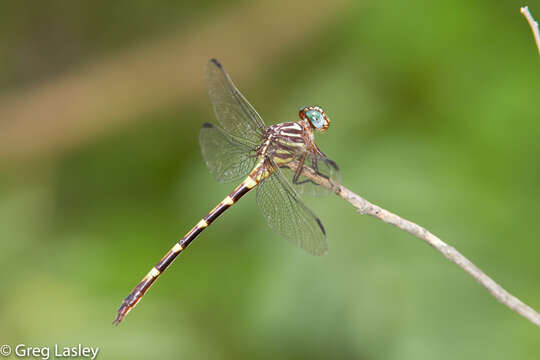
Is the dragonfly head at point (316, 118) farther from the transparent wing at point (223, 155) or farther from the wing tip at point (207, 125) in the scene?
the wing tip at point (207, 125)

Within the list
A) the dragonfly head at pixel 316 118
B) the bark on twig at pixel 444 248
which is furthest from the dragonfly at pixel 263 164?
the bark on twig at pixel 444 248

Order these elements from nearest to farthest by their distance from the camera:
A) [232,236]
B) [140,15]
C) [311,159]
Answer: [311,159] → [232,236] → [140,15]

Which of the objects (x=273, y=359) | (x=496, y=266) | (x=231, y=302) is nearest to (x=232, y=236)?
(x=231, y=302)

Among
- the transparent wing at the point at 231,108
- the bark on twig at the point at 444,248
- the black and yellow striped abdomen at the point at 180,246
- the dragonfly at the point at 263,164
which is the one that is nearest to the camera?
the bark on twig at the point at 444,248

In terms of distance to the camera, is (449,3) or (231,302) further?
(449,3)

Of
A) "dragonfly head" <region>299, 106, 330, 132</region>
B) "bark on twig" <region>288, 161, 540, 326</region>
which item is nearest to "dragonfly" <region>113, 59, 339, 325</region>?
"dragonfly head" <region>299, 106, 330, 132</region>

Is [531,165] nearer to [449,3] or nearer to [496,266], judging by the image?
[496,266]

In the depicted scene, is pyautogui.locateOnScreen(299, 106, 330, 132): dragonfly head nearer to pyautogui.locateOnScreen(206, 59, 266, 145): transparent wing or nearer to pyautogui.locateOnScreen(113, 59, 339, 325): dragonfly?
pyautogui.locateOnScreen(113, 59, 339, 325): dragonfly
